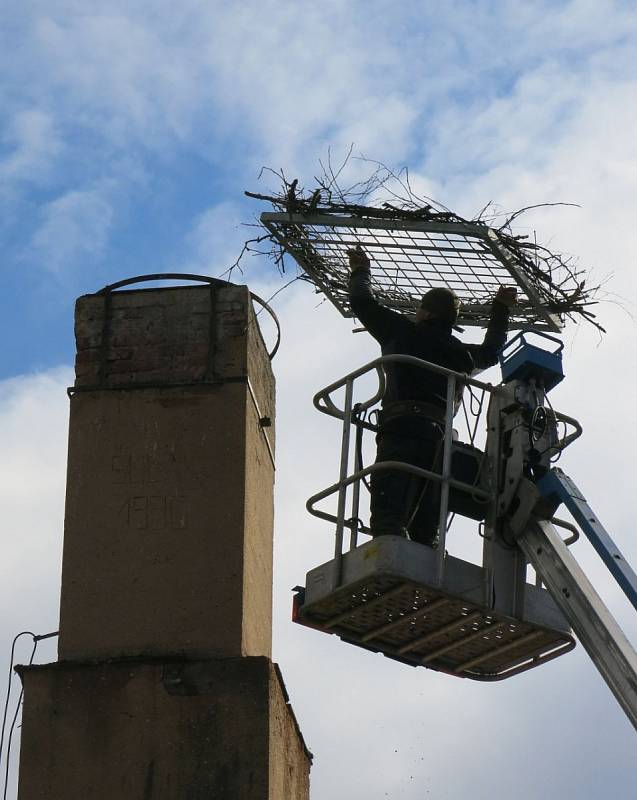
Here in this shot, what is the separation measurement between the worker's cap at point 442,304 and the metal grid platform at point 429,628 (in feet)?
5.80

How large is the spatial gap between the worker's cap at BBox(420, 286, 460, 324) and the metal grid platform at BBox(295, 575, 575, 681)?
177cm

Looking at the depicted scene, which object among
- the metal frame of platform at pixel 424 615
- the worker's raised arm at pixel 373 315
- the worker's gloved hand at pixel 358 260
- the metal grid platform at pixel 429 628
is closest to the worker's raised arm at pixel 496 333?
the worker's raised arm at pixel 373 315

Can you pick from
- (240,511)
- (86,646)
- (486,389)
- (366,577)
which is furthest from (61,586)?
(486,389)

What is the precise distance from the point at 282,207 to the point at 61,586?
102 inches

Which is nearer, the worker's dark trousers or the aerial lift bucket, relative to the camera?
the aerial lift bucket

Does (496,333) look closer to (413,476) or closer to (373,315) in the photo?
(373,315)

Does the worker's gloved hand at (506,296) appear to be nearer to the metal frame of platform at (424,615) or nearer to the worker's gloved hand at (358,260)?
the worker's gloved hand at (358,260)

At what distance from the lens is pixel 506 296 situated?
983 cm

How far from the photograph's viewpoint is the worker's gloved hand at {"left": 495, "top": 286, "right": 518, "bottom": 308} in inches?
386

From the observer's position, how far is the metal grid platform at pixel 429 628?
8.56 m

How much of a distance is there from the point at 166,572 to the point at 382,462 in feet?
4.08

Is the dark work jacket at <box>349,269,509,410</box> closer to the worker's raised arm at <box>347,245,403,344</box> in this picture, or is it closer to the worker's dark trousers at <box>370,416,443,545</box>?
the worker's raised arm at <box>347,245,403,344</box>

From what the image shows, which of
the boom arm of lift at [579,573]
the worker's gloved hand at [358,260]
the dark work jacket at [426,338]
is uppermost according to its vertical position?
the worker's gloved hand at [358,260]

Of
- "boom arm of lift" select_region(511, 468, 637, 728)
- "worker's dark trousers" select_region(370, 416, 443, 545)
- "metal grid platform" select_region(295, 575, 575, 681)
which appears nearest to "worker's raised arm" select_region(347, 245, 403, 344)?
"worker's dark trousers" select_region(370, 416, 443, 545)
